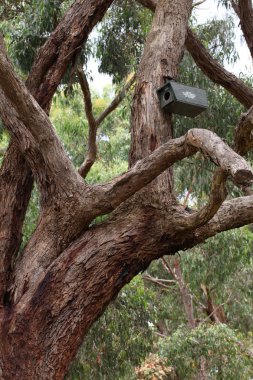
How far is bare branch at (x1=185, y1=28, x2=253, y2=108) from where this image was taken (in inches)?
165

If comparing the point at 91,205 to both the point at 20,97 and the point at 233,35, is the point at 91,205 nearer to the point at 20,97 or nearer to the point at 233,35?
the point at 20,97

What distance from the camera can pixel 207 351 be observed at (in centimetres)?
748

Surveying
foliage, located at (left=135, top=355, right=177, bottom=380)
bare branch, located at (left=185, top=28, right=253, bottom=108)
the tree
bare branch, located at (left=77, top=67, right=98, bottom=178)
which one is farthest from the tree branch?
foliage, located at (left=135, top=355, right=177, bottom=380)

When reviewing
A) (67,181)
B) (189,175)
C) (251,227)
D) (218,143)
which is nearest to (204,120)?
(189,175)

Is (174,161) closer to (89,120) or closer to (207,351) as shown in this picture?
(89,120)

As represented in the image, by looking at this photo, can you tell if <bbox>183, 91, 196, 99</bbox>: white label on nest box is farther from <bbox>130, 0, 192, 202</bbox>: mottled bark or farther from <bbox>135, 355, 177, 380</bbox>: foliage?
<bbox>135, 355, 177, 380</bbox>: foliage

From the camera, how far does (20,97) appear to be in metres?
2.61

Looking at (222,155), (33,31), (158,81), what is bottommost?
(222,155)

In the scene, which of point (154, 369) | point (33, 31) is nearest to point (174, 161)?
point (33, 31)

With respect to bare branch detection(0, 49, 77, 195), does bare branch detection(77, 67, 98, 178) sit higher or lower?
higher

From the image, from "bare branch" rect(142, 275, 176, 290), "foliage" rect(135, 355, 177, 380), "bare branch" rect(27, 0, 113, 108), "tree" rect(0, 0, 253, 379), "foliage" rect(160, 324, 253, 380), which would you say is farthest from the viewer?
"bare branch" rect(142, 275, 176, 290)

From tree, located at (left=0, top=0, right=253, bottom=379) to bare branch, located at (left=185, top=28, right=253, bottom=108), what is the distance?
1.19 m

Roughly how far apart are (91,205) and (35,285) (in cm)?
42

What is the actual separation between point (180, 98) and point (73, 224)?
0.81m
